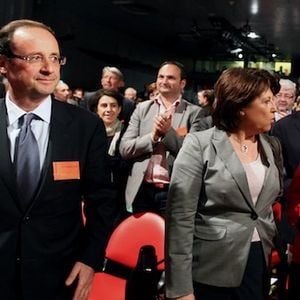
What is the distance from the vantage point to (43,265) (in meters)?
1.44

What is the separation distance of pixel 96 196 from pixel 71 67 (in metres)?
11.0

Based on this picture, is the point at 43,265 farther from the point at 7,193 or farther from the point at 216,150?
the point at 216,150

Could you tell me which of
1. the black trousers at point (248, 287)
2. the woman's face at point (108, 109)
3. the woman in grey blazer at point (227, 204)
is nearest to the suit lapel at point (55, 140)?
the woman in grey blazer at point (227, 204)

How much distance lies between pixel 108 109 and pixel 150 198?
2.90 feet

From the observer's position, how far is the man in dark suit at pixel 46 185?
1404 mm

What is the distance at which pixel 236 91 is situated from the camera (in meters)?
1.77

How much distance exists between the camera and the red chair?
2408mm

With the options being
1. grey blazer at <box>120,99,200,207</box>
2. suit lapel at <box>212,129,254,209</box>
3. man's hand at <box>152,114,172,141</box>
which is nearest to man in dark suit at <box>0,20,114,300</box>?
suit lapel at <box>212,129,254,209</box>

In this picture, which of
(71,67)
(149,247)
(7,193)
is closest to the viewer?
(7,193)

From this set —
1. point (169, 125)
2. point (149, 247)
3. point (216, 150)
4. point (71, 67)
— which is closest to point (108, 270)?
point (149, 247)

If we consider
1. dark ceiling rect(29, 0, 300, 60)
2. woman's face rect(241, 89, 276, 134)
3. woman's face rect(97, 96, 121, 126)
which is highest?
dark ceiling rect(29, 0, 300, 60)

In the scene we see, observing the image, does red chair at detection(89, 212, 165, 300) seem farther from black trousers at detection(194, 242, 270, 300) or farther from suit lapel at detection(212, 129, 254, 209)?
suit lapel at detection(212, 129, 254, 209)

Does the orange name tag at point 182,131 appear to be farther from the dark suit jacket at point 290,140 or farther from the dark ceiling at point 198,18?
the dark ceiling at point 198,18

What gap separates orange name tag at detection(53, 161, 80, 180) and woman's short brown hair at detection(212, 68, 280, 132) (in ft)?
Result: 1.97
